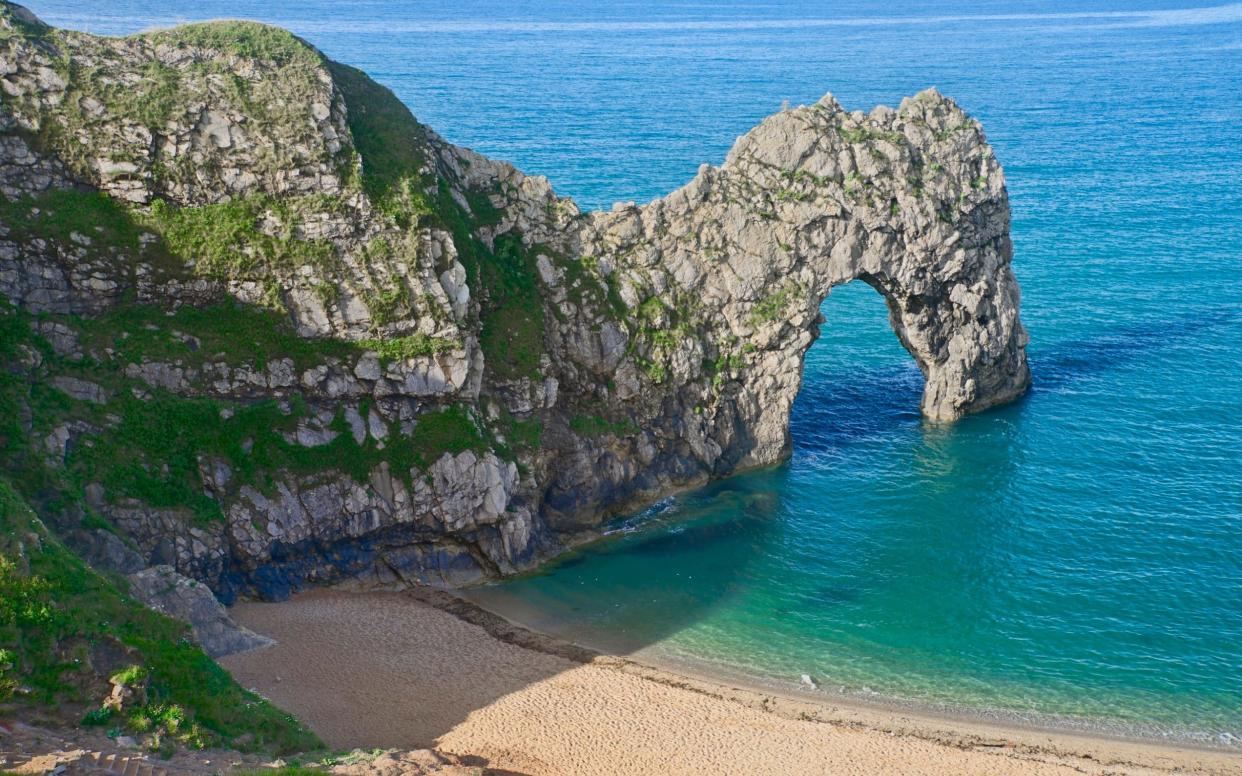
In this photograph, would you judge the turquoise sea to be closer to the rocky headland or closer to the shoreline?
the shoreline

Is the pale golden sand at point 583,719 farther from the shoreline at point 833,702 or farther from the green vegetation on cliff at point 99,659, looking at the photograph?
the green vegetation on cliff at point 99,659

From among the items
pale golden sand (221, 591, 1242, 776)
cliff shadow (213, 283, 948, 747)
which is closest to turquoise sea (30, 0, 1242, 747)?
cliff shadow (213, 283, 948, 747)

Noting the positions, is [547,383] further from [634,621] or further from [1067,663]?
[1067,663]

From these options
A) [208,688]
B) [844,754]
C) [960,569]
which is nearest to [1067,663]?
[960,569]

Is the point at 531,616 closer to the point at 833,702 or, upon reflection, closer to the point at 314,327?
the point at 833,702

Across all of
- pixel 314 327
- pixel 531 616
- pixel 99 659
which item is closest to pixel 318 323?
pixel 314 327

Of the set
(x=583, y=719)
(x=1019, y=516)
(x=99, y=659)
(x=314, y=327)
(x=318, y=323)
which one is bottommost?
(x=583, y=719)

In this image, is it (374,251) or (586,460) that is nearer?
(374,251)
